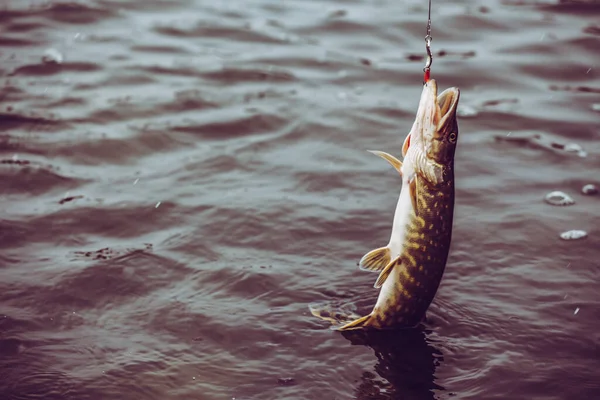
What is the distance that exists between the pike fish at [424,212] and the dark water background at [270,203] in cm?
52

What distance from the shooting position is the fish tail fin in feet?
14.6

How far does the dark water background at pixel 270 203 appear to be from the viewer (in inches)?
175

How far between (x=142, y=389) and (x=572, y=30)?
8.95 meters

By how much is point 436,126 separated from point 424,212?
511 mm

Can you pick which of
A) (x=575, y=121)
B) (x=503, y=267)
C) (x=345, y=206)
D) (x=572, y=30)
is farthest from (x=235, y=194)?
(x=572, y=30)

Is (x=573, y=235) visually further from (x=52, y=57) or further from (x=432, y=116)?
(x=52, y=57)

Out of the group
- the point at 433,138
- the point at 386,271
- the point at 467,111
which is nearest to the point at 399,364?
the point at 386,271

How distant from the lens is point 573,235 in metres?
5.93

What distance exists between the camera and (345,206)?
6.38 meters

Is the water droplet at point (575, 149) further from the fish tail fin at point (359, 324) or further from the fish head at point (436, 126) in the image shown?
the fish tail fin at point (359, 324)

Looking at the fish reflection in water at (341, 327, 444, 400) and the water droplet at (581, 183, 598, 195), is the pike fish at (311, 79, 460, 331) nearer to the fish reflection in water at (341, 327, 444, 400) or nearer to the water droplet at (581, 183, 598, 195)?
the fish reflection in water at (341, 327, 444, 400)

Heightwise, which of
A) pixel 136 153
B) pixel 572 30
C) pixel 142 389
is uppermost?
pixel 572 30

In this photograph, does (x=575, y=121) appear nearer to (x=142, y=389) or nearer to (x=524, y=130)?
(x=524, y=130)

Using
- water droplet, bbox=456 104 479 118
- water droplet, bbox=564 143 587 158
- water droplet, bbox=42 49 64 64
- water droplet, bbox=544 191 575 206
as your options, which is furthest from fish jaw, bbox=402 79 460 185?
water droplet, bbox=42 49 64 64
